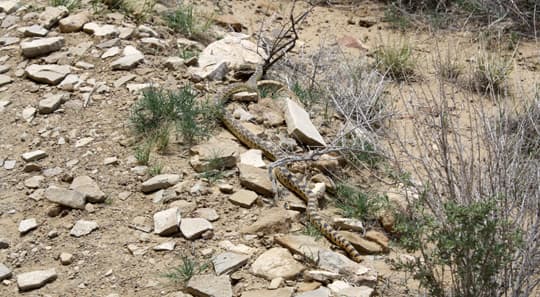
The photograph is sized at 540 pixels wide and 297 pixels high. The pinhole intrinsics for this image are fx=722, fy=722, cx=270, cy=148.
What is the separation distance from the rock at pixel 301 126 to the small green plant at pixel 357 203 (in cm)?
61

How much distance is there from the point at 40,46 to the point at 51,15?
615mm

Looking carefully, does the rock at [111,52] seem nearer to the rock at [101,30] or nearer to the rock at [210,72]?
the rock at [101,30]

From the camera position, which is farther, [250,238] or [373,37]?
[373,37]

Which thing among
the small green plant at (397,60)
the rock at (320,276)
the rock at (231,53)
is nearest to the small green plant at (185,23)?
the rock at (231,53)

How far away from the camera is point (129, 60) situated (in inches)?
266

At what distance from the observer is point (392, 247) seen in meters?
5.40

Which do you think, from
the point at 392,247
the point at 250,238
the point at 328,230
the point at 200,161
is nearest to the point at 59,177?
the point at 200,161

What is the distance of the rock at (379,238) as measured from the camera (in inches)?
209

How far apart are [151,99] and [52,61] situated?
4.84 ft

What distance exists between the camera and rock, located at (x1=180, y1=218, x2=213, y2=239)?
481 centimetres

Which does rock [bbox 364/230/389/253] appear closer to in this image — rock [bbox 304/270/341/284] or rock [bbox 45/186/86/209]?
rock [bbox 304/270/341/284]

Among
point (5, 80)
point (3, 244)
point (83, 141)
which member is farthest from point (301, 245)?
point (5, 80)

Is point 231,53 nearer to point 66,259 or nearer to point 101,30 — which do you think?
point 101,30

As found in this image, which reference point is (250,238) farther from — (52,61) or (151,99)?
(52,61)
